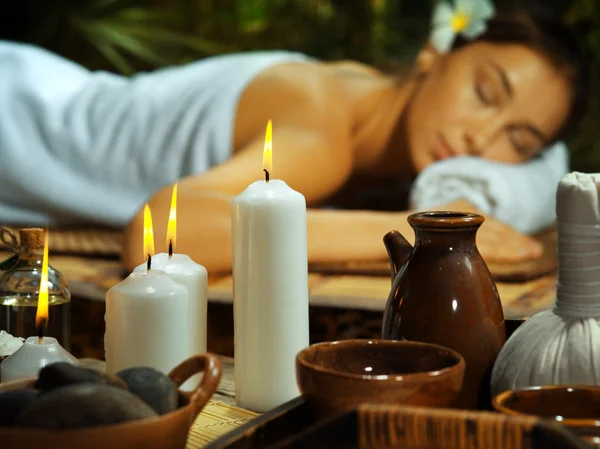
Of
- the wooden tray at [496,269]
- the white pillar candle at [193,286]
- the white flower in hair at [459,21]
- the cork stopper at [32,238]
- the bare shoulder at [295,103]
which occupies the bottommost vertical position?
the wooden tray at [496,269]

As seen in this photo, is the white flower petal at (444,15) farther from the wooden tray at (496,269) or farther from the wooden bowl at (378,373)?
the wooden bowl at (378,373)

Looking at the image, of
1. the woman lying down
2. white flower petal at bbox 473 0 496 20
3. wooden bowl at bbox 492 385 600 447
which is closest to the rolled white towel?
the woman lying down

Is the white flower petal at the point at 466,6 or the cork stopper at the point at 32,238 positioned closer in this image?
the cork stopper at the point at 32,238

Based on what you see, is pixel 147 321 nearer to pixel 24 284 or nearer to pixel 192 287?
pixel 192 287

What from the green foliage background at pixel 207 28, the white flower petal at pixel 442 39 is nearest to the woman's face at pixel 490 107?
the white flower petal at pixel 442 39

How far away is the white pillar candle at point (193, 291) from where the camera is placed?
0.63 metres

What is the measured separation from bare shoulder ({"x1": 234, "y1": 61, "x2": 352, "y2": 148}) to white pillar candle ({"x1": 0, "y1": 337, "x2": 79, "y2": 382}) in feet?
3.86

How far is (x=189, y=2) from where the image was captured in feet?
8.87

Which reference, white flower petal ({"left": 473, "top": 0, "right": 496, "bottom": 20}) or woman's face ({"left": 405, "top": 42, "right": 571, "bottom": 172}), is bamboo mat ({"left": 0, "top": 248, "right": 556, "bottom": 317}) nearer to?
woman's face ({"left": 405, "top": 42, "right": 571, "bottom": 172})

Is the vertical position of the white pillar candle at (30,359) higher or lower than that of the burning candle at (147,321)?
lower

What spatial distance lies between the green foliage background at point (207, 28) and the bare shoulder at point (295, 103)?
629 millimetres

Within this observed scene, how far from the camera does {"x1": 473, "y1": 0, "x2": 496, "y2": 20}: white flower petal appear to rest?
1952 millimetres

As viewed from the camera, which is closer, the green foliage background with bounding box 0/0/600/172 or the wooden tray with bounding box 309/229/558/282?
the wooden tray with bounding box 309/229/558/282

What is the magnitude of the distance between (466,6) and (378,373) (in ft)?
5.37
